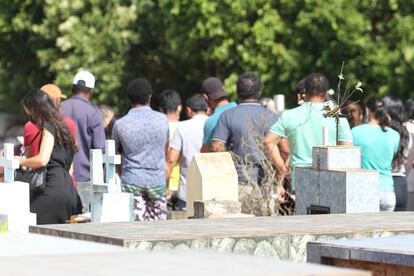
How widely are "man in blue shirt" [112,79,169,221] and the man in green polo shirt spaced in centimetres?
115

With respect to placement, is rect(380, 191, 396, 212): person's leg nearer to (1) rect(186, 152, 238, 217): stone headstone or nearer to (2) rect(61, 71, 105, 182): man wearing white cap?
(1) rect(186, 152, 238, 217): stone headstone

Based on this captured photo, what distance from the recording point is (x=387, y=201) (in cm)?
1167

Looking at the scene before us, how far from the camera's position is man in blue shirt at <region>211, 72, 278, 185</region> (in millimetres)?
11289

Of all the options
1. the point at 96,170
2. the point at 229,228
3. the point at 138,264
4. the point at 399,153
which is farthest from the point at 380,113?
the point at 138,264

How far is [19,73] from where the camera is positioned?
123 feet

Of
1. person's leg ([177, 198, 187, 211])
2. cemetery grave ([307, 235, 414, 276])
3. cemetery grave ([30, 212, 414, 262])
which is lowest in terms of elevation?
cemetery grave ([307, 235, 414, 276])

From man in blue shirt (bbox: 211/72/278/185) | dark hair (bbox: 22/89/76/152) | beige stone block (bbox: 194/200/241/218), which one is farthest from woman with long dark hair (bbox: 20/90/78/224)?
man in blue shirt (bbox: 211/72/278/185)

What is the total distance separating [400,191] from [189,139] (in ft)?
5.88

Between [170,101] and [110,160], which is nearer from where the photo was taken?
[110,160]

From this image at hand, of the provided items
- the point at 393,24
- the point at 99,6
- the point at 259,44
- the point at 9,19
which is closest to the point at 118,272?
the point at 393,24

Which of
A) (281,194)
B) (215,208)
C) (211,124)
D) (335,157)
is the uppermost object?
(211,124)

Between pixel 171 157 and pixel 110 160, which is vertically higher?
pixel 171 157

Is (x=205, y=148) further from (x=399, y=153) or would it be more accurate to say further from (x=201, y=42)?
(x=201, y=42)

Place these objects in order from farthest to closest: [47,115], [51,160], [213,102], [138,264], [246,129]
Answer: [213,102], [246,129], [51,160], [47,115], [138,264]
